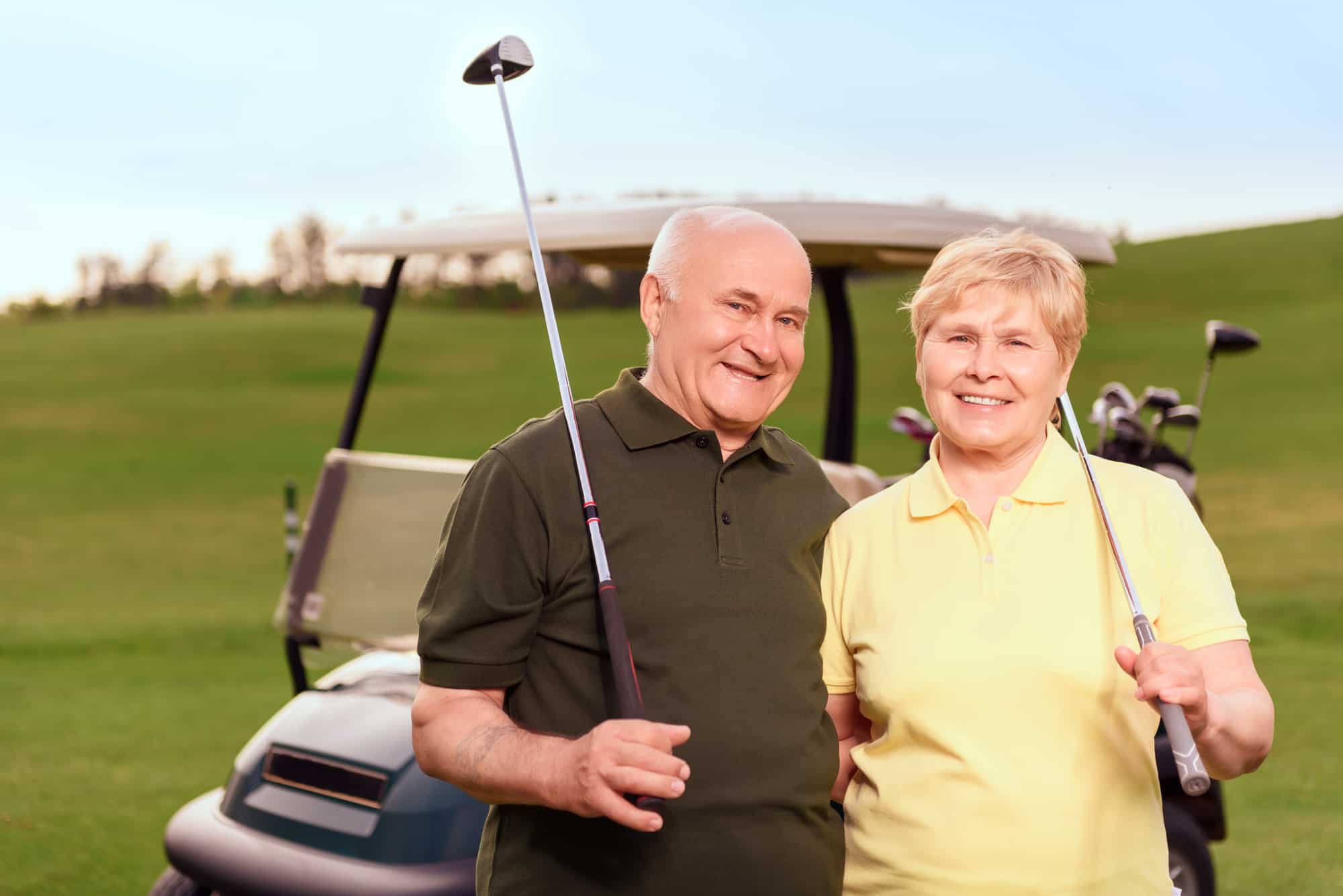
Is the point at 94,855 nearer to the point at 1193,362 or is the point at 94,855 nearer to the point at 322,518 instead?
the point at 322,518

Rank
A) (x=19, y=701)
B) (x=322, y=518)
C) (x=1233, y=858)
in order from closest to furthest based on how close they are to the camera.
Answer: (x=322, y=518) < (x=1233, y=858) < (x=19, y=701)

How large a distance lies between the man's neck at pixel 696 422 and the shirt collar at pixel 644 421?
0.01m

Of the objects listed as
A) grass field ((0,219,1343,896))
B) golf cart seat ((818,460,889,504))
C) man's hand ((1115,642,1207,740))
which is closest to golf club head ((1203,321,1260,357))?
golf cart seat ((818,460,889,504))

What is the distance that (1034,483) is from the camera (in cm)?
205

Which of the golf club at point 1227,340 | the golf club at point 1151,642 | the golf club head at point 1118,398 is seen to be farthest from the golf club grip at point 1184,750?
the golf club at point 1227,340

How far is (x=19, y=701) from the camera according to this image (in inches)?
328

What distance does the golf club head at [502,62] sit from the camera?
2.33m

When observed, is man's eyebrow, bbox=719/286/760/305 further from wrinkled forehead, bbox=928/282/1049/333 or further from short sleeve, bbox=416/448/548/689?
short sleeve, bbox=416/448/548/689

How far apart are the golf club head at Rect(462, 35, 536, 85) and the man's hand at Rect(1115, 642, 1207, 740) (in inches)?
50.6

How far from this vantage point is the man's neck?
86.7 inches

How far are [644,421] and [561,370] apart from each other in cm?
14

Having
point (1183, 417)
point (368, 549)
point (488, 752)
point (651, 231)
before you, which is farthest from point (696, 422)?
point (1183, 417)

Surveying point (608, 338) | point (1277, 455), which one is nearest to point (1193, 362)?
point (1277, 455)

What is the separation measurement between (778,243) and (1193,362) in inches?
1183
